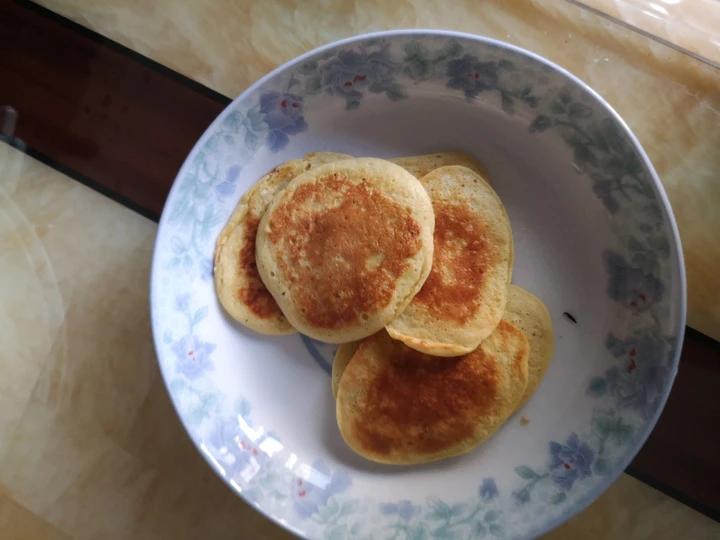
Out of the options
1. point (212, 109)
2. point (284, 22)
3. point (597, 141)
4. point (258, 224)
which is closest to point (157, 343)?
point (258, 224)

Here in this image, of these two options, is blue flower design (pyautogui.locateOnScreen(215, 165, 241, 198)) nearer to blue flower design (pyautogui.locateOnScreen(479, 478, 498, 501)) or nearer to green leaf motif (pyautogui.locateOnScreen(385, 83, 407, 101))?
green leaf motif (pyautogui.locateOnScreen(385, 83, 407, 101))

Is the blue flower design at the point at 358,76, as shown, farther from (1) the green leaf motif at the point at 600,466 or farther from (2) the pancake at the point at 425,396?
(1) the green leaf motif at the point at 600,466

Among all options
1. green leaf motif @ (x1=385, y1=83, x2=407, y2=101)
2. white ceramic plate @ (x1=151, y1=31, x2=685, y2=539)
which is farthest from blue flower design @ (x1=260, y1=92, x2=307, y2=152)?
green leaf motif @ (x1=385, y1=83, x2=407, y2=101)

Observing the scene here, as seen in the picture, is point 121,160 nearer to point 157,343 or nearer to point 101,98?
point 101,98

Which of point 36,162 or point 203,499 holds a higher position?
point 36,162

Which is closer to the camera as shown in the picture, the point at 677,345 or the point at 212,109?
the point at 677,345

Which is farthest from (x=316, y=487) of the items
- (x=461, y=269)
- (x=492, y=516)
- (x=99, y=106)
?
(x=99, y=106)
